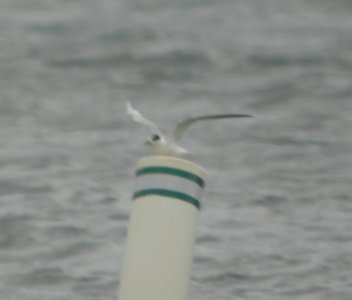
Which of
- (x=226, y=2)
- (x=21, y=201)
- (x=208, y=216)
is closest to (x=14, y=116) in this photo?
(x=21, y=201)

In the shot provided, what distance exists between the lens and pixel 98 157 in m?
9.32

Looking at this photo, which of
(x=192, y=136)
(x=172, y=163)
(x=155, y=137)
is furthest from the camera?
(x=192, y=136)

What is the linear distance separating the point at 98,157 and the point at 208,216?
4.63ft

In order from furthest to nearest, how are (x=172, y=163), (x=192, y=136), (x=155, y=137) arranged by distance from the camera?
(x=192, y=136)
(x=155, y=137)
(x=172, y=163)

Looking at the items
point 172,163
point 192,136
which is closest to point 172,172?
point 172,163

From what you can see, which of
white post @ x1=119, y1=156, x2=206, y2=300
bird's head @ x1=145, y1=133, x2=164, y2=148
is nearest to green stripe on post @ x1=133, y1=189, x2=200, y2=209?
white post @ x1=119, y1=156, x2=206, y2=300

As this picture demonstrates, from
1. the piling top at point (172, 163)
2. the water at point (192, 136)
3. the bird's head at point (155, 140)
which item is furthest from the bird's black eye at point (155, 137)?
the water at point (192, 136)

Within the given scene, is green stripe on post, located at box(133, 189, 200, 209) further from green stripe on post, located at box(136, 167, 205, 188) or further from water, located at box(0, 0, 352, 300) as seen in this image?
water, located at box(0, 0, 352, 300)

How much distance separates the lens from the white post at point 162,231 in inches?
188

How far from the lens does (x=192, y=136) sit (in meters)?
9.85

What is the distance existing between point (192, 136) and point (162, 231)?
509 centimetres

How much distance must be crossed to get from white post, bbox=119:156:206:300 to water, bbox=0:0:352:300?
1.86 metres

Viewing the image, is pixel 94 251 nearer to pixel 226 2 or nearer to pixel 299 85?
pixel 299 85

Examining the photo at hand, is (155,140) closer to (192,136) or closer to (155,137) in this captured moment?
(155,137)
